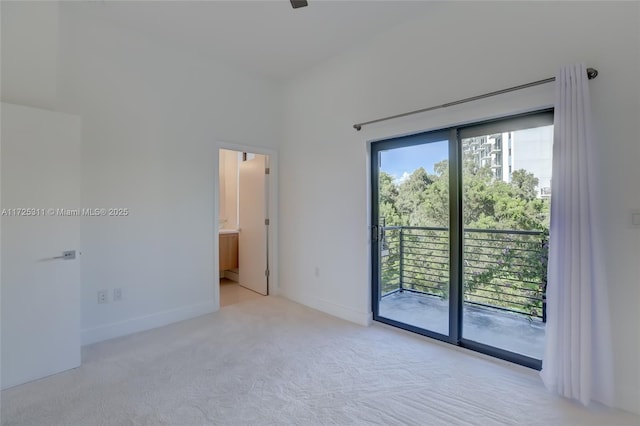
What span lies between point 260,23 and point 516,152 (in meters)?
2.60

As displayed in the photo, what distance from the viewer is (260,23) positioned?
2805mm

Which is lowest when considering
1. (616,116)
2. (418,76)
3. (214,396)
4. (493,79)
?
(214,396)

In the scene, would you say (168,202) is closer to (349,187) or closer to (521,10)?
(349,187)

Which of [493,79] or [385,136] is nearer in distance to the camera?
[493,79]

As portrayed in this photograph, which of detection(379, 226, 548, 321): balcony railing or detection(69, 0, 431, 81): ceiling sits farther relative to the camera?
detection(69, 0, 431, 81): ceiling

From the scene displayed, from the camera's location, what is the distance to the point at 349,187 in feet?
10.8

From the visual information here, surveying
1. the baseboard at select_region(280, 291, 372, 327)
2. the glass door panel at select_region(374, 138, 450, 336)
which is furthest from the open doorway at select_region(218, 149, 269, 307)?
the glass door panel at select_region(374, 138, 450, 336)

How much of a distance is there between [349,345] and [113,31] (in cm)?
379

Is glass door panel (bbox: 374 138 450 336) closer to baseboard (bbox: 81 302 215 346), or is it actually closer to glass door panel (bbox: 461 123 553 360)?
glass door panel (bbox: 461 123 553 360)

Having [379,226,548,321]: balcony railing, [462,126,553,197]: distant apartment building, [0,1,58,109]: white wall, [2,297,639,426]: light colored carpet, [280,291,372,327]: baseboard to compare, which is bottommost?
[2,297,639,426]: light colored carpet

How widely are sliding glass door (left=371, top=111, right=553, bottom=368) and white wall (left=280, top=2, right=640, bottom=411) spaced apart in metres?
0.19

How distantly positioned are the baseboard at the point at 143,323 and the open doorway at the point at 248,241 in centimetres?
40

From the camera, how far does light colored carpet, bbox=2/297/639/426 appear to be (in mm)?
1753

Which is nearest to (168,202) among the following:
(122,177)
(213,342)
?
(122,177)
